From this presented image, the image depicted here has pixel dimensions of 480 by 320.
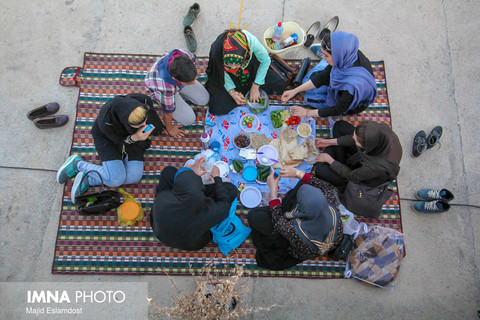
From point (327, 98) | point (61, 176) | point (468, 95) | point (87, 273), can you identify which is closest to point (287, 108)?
point (327, 98)

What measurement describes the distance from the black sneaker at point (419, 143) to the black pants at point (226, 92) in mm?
1969

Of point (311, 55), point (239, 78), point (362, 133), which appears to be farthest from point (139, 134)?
point (311, 55)

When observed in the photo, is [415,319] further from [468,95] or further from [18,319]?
[18,319]

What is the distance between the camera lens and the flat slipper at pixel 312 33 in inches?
169

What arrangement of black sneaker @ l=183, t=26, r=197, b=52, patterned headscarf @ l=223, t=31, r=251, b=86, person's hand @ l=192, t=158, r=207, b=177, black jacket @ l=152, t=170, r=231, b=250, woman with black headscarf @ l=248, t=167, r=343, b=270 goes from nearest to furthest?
black jacket @ l=152, t=170, r=231, b=250, woman with black headscarf @ l=248, t=167, r=343, b=270, patterned headscarf @ l=223, t=31, r=251, b=86, person's hand @ l=192, t=158, r=207, b=177, black sneaker @ l=183, t=26, r=197, b=52

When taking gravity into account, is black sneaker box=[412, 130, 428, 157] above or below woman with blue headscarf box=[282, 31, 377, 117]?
below

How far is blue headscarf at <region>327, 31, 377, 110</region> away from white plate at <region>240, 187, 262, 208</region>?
60.7 inches

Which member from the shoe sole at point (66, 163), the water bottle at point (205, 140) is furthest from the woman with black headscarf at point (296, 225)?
the shoe sole at point (66, 163)

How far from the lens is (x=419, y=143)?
3.97 m

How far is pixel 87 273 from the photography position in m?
3.56

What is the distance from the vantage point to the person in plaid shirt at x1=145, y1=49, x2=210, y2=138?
2984 millimetres

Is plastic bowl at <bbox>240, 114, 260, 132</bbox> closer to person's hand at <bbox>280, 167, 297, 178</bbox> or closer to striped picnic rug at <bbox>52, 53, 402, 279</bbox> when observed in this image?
striped picnic rug at <bbox>52, 53, 402, 279</bbox>

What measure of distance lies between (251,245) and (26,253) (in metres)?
2.79

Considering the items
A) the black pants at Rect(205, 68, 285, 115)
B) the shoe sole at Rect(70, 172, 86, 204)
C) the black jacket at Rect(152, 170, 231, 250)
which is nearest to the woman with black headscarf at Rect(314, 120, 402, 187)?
the black pants at Rect(205, 68, 285, 115)
